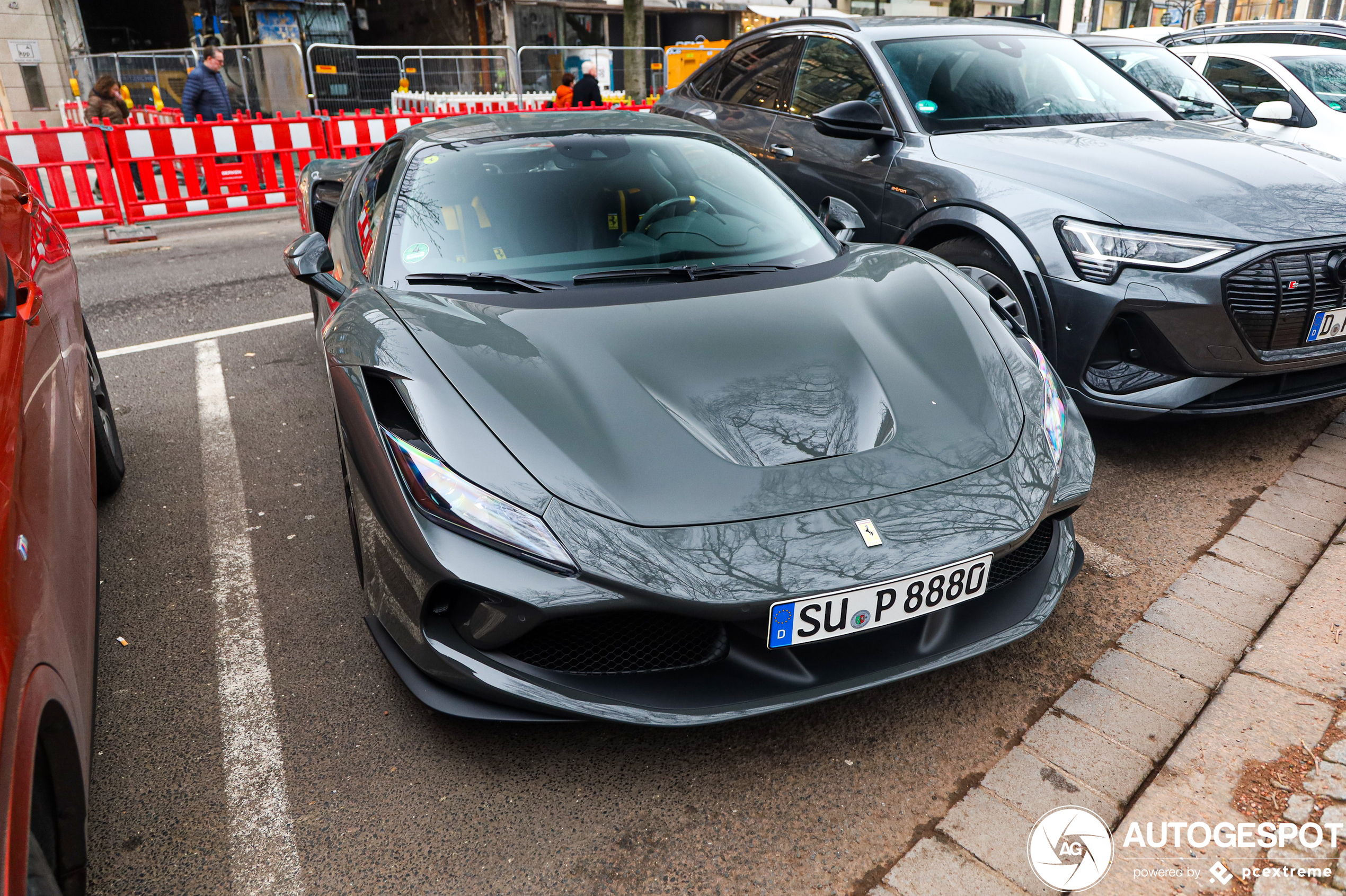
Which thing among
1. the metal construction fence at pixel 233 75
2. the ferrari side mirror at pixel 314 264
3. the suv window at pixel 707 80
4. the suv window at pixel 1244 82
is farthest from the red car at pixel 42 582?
the metal construction fence at pixel 233 75

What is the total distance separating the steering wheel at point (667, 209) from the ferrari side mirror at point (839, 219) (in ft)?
1.45

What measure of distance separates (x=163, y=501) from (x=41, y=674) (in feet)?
7.35

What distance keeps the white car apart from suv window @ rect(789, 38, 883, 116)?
3674 mm

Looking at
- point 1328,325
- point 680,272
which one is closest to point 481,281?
point 680,272

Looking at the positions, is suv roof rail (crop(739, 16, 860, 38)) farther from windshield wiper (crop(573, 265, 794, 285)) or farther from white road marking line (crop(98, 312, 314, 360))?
white road marking line (crop(98, 312, 314, 360))

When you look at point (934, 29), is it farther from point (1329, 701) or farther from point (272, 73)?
point (272, 73)

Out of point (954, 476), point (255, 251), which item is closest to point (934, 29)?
point (954, 476)

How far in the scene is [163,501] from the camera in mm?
3467

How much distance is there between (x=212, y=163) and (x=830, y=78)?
753 cm

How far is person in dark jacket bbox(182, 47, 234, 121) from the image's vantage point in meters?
10.5

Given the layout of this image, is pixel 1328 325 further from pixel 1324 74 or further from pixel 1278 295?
pixel 1324 74

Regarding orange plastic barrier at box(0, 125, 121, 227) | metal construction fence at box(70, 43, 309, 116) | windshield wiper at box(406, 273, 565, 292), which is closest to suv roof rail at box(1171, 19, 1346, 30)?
windshield wiper at box(406, 273, 565, 292)

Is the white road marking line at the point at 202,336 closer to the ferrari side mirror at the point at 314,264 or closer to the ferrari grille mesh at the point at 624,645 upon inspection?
the ferrari side mirror at the point at 314,264

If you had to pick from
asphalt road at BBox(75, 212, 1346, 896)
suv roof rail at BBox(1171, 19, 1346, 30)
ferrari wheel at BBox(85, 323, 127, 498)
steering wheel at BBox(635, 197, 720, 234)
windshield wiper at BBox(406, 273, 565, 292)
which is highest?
suv roof rail at BBox(1171, 19, 1346, 30)
